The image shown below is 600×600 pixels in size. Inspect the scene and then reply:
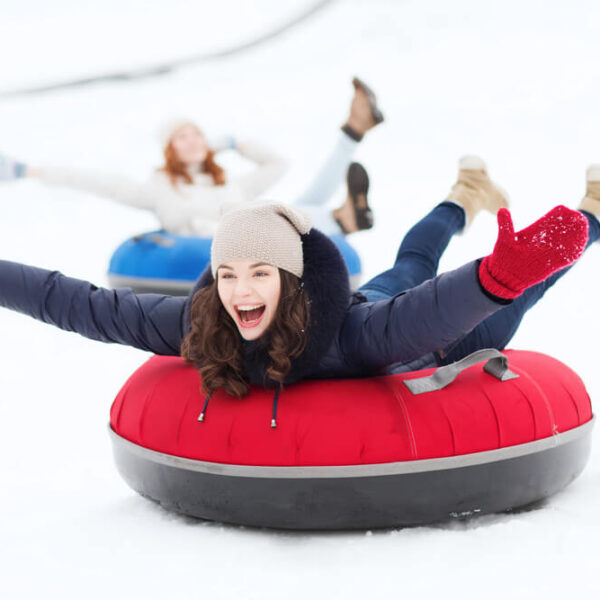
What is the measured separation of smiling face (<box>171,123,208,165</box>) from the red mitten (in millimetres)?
3549

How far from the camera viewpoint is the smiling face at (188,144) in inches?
198

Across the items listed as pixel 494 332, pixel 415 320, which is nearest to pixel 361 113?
pixel 494 332

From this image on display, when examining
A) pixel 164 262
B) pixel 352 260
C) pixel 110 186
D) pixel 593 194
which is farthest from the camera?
pixel 110 186

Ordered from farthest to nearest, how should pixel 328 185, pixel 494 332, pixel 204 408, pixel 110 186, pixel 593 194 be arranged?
pixel 328 185, pixel 110 186, pixel 593 194, pixel 494 332, pixel 204 408

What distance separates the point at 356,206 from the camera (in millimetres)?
4879

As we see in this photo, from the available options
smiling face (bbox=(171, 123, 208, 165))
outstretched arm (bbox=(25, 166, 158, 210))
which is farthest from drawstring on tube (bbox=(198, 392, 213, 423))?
smiling face (bbox=(171, 123, 208, 165))

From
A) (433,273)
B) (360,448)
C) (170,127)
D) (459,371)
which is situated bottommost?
(360,448)

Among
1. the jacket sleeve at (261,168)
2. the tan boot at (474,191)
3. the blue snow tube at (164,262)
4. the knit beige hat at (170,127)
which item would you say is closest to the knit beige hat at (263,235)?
the tan boot at (474,191)

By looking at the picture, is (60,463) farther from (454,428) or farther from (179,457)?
(454,428)

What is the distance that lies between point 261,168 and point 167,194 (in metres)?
0.72

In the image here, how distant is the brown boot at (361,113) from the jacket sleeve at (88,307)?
288 centimetres

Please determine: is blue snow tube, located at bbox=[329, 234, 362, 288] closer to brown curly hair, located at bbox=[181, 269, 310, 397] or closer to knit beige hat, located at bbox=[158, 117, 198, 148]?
knit beige hat, located at bbox=[158, 117, 198, 148]

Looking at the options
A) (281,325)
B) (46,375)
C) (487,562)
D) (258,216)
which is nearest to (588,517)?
(487,562)

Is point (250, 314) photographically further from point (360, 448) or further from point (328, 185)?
point (328, 185)
